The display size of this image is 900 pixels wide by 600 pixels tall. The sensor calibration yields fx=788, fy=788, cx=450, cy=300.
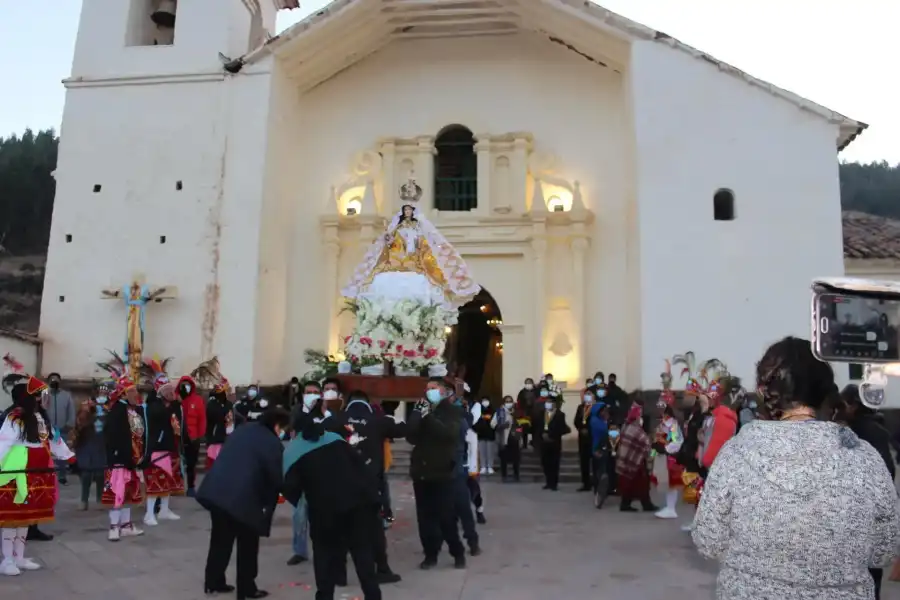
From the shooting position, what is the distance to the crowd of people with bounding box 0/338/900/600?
2195 millimetres

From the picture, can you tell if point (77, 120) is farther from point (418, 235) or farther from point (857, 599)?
point (857, 599)

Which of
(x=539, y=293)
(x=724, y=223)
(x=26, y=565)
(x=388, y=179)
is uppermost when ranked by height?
(x=388, y=179)

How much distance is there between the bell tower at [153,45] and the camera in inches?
613

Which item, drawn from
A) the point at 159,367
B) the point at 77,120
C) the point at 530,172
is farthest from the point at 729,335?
the point at 77,120

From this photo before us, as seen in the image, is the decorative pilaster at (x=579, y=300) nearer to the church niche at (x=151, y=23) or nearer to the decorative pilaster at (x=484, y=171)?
the decorative pilaster at (x=484, y=171)

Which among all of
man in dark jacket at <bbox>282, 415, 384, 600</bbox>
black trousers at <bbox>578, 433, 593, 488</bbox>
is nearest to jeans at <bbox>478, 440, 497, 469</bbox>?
black trousers at <bbox>578, 433, 593, 488</bbox>

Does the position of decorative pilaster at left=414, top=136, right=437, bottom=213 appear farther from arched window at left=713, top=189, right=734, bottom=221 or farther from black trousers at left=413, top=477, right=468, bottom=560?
black trousers at left=413, top=477, right=468, bottom=560

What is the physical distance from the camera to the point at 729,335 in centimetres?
1359

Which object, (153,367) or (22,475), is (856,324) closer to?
(22,475)

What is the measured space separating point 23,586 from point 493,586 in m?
3.43

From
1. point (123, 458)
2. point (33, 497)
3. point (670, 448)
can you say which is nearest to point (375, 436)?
point (33, 497)

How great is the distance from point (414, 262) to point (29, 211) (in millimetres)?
31911

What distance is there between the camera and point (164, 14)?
16.6 m

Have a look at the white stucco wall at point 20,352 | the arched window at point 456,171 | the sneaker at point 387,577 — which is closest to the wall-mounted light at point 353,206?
→ the arched window at point 456,171
